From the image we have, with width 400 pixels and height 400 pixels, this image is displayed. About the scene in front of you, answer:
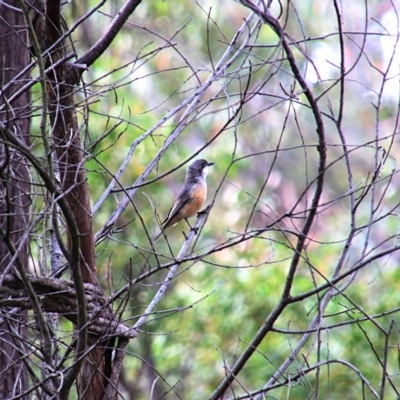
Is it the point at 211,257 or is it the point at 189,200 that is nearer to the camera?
the point at 189,200

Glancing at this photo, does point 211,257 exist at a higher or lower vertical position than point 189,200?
higher

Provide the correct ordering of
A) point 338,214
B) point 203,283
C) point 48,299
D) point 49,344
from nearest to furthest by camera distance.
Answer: point 49,344 → point 48,299 → point 203,283 → point 338,214

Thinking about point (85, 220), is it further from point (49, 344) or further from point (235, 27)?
point (235, 27)

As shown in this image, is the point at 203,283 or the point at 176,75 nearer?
the point at 203,283

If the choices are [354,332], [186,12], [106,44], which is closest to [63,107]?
[106,44]

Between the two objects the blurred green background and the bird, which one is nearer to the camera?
the blurred green background

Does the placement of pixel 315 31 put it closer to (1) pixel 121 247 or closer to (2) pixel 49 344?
(1) pixel 121 247

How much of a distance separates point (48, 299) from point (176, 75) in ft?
30.6

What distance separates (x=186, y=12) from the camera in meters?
12.4

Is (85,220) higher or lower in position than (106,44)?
lower

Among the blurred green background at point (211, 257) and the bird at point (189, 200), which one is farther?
the bird at point (189, 200)

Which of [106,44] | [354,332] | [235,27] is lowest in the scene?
[354,332]

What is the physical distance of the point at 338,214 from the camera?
16.0 m

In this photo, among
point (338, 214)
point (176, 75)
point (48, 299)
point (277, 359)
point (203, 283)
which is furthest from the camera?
point (338, 214)
